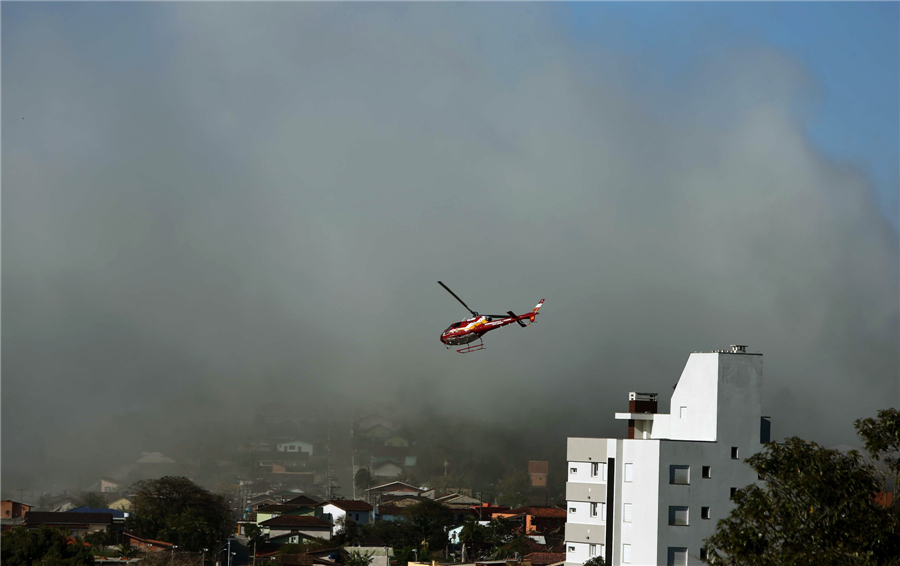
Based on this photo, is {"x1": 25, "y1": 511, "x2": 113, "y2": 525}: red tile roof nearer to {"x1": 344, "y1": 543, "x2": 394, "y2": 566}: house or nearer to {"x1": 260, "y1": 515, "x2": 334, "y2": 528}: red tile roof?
{"x1": 260, "y1": 515, "x2": 334, "y2": 528}: red tile roof

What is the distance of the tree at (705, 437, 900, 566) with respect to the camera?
27.6 m

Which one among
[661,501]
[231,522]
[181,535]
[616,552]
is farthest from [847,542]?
[231,522]

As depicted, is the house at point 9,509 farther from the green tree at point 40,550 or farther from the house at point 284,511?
the green tree at point 40,550

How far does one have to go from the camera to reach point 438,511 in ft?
537

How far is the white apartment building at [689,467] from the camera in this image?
62.3m

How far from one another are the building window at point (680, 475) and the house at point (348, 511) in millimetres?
118773

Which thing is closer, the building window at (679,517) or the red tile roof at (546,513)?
the building window at (679,517)

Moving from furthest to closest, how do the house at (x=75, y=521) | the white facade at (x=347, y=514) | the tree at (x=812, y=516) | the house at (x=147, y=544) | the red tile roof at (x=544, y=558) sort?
the white facade at (x=347, y=514) → the house at (x=75, y=521) → the house at (x=147, y=544) → the red tile roof at (x=544, y=558) → the tree at (x=812, y=516)

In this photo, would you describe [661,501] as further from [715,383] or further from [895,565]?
[895,565]

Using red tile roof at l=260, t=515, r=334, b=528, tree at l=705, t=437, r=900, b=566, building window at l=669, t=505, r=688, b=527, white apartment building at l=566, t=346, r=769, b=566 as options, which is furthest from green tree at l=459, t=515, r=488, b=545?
tree at l=705, t=437, r=900, b=566

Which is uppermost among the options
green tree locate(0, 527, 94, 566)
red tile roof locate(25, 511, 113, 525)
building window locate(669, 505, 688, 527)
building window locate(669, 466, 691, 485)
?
building window locate(669, 466, 691, 485)

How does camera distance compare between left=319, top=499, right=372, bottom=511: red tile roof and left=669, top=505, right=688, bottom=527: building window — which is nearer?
left=669, top=505, right=688, bottom=527: building window

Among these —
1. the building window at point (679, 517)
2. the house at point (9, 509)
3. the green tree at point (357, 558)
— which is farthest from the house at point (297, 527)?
the building window at point (679, 517)

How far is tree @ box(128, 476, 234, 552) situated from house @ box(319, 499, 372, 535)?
23.6 m
